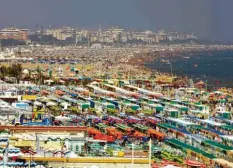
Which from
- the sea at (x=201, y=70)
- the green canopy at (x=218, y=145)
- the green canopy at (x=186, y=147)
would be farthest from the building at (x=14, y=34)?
the green canopy at (x=218, y=145)

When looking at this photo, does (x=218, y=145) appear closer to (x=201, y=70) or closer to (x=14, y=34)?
(x=201, y=70)

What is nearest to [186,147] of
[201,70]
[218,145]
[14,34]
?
[218,145]

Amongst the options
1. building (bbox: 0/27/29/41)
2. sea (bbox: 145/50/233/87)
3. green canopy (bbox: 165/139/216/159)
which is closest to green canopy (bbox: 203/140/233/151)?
green canopy (bbox: 165/139/216/159)

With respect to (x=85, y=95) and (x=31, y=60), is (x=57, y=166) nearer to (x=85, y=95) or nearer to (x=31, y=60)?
(x=85, y=95)

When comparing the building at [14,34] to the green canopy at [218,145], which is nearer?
the green canopy at [218,145]

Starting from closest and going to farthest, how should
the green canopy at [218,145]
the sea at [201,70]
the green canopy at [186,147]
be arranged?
1. the green canopy at [186,147]
2. the green canopy at [218,145]
3. the sea at [201,70]

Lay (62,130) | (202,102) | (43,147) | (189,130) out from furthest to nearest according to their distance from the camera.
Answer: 1. (202,102)
2. (189,130)
3. (62,130)
4. (43,147)

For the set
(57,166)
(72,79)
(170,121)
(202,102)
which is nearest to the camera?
(57,166)

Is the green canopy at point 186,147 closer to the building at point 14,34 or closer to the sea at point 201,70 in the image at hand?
the sea at point 201,70

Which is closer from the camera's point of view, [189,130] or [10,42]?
[189,130]

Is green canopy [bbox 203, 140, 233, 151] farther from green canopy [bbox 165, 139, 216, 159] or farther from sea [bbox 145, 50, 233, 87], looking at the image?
sea [bbox 145, 50, 233, 87]

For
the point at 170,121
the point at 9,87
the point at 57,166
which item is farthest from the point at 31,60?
the point at 57,166
